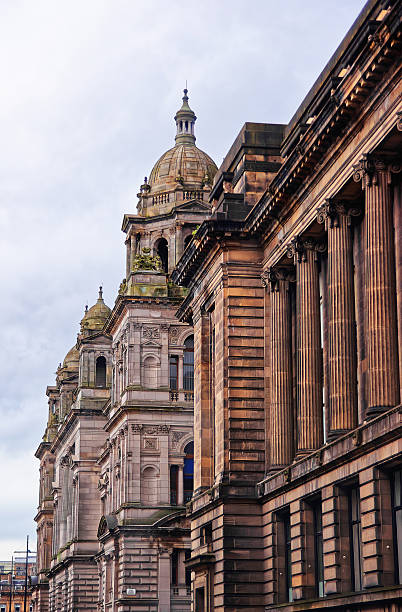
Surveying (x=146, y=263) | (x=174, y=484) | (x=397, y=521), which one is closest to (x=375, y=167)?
(x=397, y=521)

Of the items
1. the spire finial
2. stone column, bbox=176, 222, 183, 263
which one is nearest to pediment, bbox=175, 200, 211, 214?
stone column, bbox=176, 222, 183, 263

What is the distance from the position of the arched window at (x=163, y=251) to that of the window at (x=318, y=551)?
45.5m

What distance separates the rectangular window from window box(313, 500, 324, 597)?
353 centimetres

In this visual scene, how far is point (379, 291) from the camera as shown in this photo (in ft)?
127

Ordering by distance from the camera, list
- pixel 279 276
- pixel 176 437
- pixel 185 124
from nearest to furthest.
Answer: pixel 279 276 → pixel 176 437 → pixel 185 124

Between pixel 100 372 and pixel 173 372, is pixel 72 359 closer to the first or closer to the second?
pixel 100 372

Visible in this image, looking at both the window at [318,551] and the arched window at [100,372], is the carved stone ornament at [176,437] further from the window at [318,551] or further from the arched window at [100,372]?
the window at [318,551]

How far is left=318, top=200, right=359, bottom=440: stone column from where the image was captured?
136 feet

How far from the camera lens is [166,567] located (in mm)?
77875

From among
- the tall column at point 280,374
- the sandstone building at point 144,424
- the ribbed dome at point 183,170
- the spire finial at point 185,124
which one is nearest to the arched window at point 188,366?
the sandstone building at point 144,424

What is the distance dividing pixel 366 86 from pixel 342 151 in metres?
4.01

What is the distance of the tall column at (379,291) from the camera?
124 ft

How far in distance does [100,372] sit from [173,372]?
2399 centimetres

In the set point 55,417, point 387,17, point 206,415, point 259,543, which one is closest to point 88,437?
point 55,417
